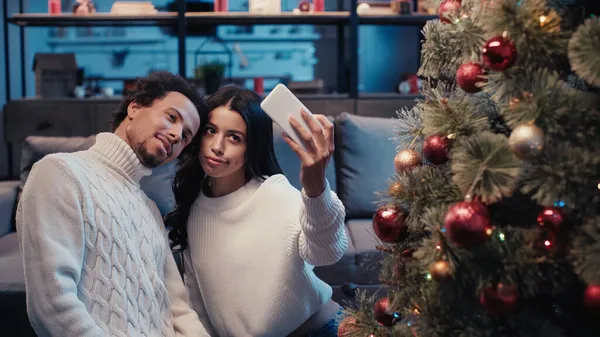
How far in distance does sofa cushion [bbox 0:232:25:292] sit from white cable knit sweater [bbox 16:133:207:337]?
2.58 feet

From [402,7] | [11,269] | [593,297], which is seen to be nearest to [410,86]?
[402,7]

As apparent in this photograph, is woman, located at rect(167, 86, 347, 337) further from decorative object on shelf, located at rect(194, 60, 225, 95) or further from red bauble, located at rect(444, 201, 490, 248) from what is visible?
decorative object on shelf, located at rect(194, 60, 225, 95)

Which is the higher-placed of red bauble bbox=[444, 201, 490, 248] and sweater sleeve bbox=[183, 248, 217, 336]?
red bauble bbox=[444, 201, 490, 248]

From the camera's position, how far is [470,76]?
932 mm

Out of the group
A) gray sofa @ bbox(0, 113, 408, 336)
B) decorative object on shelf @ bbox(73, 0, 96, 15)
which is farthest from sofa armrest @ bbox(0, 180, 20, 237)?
decorative object on shelf @ bbox(73, 0, 96, 15)

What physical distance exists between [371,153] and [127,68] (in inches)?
147

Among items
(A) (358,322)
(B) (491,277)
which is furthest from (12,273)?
(B) (491,277)

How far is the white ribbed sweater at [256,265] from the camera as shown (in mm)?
1509

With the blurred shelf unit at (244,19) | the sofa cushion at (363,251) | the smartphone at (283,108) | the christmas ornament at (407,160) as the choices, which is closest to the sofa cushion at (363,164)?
the sofa cushion at (363,251)

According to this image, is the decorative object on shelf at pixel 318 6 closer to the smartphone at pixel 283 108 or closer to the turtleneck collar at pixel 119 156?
the turtleneck collar at pixel 119 156

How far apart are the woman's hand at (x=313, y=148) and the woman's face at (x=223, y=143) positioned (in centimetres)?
32

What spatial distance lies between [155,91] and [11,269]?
42.5 inches

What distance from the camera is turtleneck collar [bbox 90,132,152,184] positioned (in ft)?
4.81

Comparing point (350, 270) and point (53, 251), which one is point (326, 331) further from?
point (350, 270)
